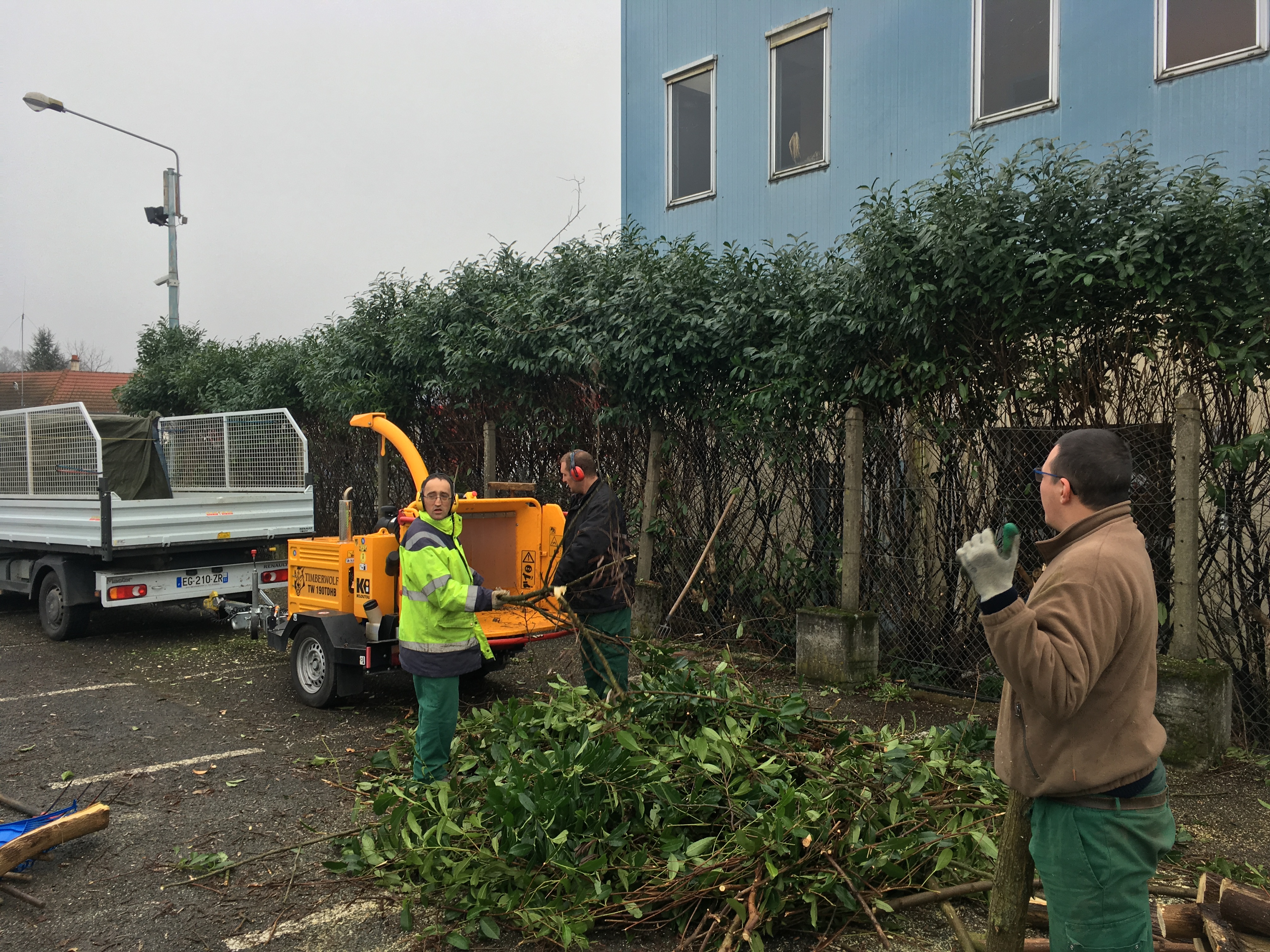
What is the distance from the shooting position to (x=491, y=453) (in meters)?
10.1

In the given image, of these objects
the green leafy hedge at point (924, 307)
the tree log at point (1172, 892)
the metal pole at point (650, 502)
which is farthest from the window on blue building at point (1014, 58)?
the tree log at point (1172, 892)

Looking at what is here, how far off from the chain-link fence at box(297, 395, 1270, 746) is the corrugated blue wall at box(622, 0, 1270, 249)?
8.70 ft

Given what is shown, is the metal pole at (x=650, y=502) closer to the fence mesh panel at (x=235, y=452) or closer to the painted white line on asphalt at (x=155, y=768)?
the painted white line on asphalt at (x=155, y=768)

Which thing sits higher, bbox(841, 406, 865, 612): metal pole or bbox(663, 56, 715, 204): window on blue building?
bbox(663, 56, 715, 204): window on blue building

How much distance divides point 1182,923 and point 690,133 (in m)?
12.2

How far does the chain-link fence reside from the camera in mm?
5305

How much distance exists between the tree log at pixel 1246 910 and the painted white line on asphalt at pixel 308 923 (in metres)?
3.14

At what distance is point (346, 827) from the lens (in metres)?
4.59

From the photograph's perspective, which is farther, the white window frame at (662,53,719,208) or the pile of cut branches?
the white window frame at (662,53,719,208)

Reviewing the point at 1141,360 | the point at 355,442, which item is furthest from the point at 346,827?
the point at 355,442

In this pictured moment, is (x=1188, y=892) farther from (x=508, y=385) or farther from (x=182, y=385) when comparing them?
(x=182, y=385)

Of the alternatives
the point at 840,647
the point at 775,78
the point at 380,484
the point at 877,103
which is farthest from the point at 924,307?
the point at 775,78

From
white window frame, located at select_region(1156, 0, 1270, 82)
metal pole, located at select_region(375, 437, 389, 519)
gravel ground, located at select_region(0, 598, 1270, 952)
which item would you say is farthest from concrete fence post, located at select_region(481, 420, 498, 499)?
white window frame, located at select_region(1156, 0, 1270, 82)

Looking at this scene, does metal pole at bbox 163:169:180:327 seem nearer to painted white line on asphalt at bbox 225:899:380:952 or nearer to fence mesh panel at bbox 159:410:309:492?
fence mesh panel at bbox 159:410:309:492
